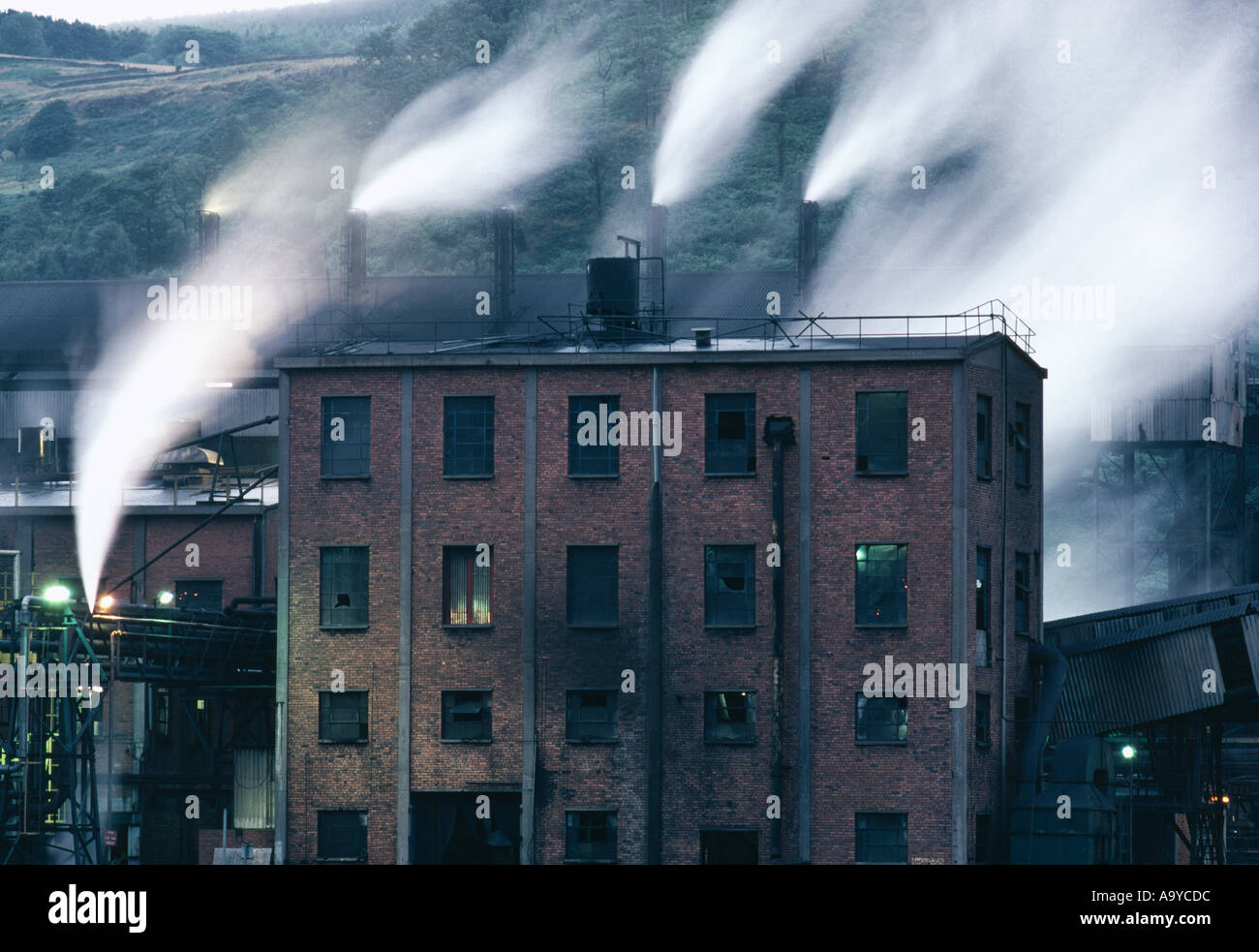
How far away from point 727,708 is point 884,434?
6.83 meters

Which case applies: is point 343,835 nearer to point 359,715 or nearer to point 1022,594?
point 359,715

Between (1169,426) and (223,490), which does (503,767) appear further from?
(1169,426)

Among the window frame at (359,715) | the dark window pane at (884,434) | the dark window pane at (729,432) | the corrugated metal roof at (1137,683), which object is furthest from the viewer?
the corrugated metal roof at (1137,683)

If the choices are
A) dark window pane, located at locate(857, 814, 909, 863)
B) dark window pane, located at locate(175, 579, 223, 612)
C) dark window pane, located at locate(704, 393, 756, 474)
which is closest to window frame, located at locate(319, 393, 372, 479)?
dark window pane, located at locate(175, 579, 223, 612)

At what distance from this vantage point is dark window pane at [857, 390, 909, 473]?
39156 millimetres

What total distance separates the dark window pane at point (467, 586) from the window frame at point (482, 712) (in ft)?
4.90

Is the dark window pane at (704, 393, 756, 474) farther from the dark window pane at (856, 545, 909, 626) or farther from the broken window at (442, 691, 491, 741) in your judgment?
the broken window at (442, 691, 491, 741)

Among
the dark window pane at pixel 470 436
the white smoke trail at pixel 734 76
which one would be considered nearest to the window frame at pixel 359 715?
the dark window pane at pixel 470 436

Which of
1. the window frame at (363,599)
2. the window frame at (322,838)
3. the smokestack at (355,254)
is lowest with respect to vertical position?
the window frame at (322,838)

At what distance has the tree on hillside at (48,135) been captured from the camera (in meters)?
192

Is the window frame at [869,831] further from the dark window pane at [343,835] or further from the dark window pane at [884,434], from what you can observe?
the dark window pane at [343,835]

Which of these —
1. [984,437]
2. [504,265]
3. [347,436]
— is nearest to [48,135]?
[504,265]

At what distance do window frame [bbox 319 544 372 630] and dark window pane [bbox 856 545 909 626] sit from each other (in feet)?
35.4

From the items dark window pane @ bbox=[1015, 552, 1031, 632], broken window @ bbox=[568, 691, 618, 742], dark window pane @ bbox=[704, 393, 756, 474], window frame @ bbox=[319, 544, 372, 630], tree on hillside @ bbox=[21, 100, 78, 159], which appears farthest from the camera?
tree on hillside @ bbox=[21, 100, 78, 159]
